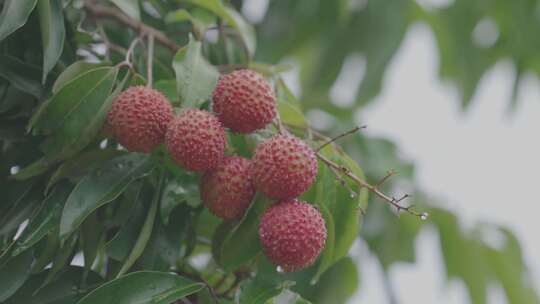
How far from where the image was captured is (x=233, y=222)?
1230 mm

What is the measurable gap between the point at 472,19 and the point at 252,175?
1.57 meters

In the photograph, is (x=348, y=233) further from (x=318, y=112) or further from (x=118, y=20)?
(x=318, y=112)

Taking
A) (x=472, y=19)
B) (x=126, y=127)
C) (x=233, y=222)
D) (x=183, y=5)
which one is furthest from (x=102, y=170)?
(x=472, y=19)

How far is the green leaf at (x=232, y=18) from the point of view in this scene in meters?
1.44

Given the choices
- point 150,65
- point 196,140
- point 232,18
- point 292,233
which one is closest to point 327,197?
point 292,233

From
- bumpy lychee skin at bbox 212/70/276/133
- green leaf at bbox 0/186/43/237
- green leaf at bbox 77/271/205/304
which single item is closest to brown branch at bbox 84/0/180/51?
bumpy lychee skin at bbox 212/70/276/133

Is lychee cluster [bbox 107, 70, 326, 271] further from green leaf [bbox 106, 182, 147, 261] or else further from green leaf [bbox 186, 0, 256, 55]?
green leaf [bbox 186, 0, 256, 55]

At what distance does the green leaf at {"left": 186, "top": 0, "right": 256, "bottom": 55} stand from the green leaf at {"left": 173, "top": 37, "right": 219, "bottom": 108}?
0.22 meters

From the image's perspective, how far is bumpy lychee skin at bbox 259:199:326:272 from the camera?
1.08 meters

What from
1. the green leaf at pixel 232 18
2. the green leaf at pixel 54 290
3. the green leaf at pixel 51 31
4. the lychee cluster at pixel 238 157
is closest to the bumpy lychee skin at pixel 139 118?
the lychee cluster at pixel 238 157

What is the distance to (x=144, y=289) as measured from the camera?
3.57ft

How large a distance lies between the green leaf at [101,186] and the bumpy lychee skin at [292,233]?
215 millimetres

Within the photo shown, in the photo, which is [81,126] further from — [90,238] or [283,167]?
[283,167]

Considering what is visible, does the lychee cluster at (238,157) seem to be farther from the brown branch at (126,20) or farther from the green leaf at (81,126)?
the brown branch at (126,20)
